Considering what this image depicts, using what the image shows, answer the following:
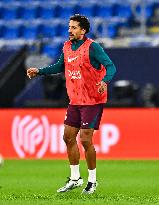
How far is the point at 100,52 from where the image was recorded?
973 centimetres

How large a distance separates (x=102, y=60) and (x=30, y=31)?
580 inches

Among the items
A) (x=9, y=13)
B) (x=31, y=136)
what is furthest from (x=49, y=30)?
(x=31, y=136)

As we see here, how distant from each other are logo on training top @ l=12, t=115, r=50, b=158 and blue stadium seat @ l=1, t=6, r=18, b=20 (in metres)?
7.53

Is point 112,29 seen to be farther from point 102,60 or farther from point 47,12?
point 102,60

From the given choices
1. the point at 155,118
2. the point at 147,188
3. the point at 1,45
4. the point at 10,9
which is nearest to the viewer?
the point at 147,188

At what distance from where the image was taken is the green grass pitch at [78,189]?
9.07 metres

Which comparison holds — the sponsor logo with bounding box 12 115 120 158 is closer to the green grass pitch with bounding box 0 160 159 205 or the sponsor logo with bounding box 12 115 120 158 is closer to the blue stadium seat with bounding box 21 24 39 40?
the green grass pitch with bounding box 0 160 159 205

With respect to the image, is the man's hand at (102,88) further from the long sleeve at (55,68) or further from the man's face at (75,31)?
the long sleeve at (55,68)

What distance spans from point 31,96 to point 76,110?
31.8 feet

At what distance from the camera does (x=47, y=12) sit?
24.5 meters

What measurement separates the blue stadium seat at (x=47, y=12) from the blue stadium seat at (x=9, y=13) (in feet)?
2.67

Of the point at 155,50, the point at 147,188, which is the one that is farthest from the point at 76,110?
the point at 155,50

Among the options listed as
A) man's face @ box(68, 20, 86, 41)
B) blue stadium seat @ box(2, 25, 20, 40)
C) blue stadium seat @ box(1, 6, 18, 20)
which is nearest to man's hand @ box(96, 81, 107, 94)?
man's face @ box(68, 20, 86, 41)

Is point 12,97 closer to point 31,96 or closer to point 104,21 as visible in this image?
point 31,96
